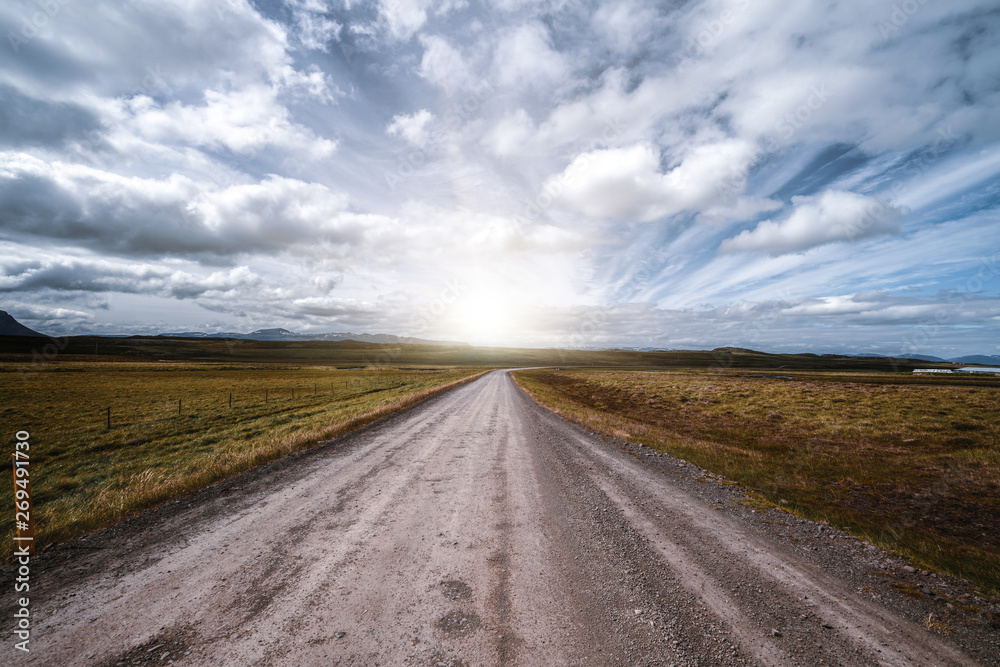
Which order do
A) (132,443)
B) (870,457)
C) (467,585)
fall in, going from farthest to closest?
(132,443) < (870,457) < (467,585)

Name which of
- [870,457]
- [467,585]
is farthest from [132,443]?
[870,457]

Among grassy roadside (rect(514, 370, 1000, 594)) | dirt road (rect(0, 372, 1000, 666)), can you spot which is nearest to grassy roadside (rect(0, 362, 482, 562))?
dirt road (rect(0, 372, 1000, 666))

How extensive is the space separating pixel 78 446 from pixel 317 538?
1978 cm

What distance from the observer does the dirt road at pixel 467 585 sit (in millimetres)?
3852

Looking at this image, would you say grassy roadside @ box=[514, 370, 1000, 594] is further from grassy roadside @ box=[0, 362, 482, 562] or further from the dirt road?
grassy roadside @ box=[0, 362, 482, 562]

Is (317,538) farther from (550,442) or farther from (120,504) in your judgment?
(550,442)

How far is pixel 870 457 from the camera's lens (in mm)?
14219

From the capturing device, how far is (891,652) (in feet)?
12.8

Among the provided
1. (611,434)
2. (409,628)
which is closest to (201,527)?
(409,628)

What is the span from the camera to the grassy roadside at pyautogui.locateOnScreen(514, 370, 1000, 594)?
24.5 ft

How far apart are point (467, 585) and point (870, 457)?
Result: 714 inches

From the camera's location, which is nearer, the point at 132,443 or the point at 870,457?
the point at 870,457

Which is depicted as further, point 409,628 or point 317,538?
point 317,538

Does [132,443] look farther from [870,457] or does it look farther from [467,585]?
[870,457]
